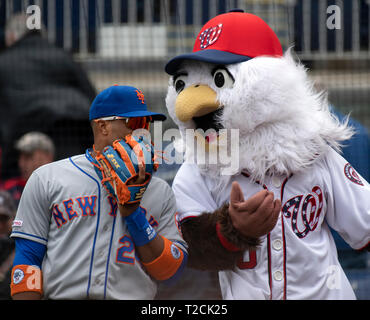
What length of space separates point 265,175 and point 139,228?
598 millimetres

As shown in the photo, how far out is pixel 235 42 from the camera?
97.5 inches

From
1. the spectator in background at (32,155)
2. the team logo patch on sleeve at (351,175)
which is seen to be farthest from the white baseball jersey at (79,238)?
the spectator in background at (32,155)

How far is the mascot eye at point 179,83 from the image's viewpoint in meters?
2.51

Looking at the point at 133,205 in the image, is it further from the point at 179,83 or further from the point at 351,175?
the point at 351,175

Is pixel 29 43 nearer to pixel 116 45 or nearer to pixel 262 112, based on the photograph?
pixel 116 45

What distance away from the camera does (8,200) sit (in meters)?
4.02

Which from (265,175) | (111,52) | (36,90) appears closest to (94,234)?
(265,175)

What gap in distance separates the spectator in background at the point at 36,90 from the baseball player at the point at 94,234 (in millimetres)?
2880

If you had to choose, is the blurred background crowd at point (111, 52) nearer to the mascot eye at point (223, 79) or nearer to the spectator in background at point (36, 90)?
the spectator in background at point (36, 90)

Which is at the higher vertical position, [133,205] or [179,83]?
[179,83]

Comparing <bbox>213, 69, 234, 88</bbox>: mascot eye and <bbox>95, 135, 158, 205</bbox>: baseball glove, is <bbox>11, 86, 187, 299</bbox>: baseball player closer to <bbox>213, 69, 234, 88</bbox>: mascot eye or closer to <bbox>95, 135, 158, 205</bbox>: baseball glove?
<bbox>95, 135, 158, 205</bbox>: baseball glove

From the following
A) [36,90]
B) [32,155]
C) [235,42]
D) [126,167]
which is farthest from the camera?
[36,90]

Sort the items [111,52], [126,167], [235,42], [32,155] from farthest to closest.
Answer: [111,52], [32,155], [235,42], [126,167]

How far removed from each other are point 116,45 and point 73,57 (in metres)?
0.40
